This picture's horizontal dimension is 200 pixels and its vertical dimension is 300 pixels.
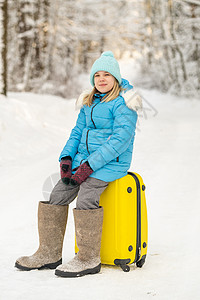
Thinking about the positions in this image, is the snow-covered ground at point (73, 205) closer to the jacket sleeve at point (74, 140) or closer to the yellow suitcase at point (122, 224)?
the yellow suitcase at point (122, 224)

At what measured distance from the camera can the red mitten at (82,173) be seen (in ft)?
10.9

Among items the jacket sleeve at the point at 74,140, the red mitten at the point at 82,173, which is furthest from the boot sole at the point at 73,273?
the jacket sleeve at the point at 74,140

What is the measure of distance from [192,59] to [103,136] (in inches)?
882

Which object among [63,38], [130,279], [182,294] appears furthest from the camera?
[63,38]

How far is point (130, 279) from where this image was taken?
3.20 meters

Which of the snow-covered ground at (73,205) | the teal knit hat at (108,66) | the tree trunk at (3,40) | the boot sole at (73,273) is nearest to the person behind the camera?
the snow-covered ground at (73,205)

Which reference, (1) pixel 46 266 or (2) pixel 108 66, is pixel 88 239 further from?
(2) pixel 108 66

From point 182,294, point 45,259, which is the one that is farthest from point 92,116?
point 182,294

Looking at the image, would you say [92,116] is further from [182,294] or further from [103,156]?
[182,294]

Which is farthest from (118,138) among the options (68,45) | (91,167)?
(68,45)

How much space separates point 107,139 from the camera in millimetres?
3447

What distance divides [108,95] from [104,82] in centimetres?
12

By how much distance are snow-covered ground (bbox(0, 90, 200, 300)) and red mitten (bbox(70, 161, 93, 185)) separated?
683 mm

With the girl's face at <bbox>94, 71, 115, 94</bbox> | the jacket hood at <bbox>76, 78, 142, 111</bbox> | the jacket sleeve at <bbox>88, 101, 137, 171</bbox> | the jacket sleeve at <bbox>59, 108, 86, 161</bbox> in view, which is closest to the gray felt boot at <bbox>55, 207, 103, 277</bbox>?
the jacket sleeve at <bbox>88, 101, 137, 171</bbox>
